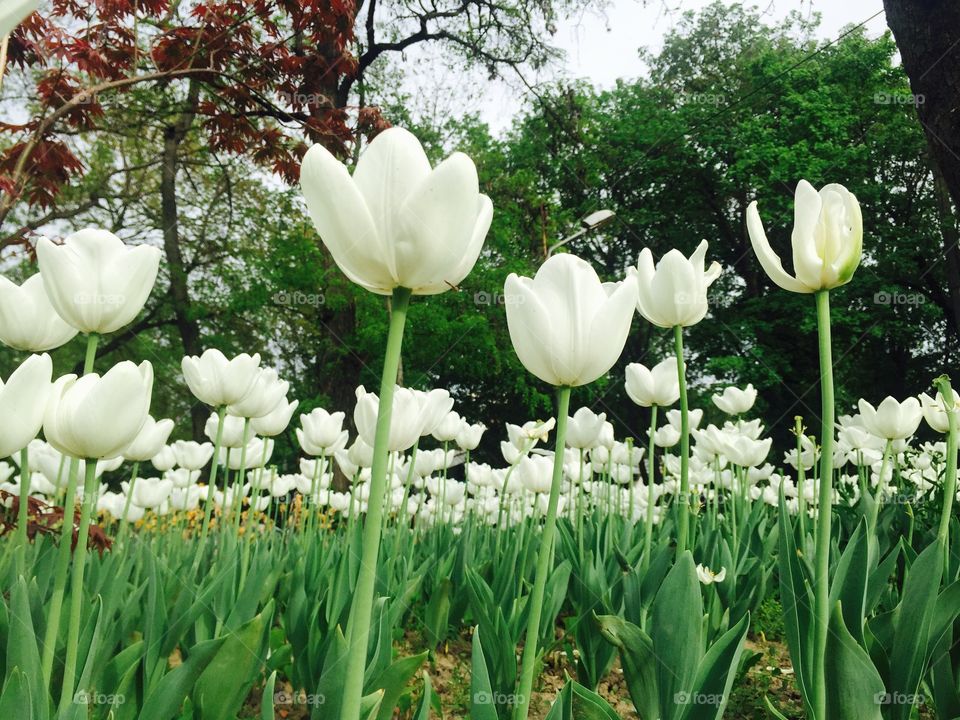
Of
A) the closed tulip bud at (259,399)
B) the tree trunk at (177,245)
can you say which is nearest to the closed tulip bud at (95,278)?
the closed tulip bud at (259,399)

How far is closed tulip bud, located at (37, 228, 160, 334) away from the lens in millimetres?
1148

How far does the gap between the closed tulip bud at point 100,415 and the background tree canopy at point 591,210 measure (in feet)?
25.2

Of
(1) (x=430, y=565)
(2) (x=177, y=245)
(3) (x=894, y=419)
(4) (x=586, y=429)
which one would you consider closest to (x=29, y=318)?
(4) (x=586, y=429)

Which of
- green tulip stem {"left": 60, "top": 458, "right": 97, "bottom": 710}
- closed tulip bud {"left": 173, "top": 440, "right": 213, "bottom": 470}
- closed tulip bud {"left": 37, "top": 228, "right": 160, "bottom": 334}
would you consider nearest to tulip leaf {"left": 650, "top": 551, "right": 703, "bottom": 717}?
green tulip stem {"left": 60, "top": 458, "right": 97, "bottom": 710}

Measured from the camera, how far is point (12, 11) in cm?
40

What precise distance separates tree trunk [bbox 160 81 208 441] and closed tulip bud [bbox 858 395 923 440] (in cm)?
961

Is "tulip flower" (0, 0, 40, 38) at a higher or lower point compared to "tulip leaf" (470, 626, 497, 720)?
higher

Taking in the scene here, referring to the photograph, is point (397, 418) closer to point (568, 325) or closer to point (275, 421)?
point (568, 325)

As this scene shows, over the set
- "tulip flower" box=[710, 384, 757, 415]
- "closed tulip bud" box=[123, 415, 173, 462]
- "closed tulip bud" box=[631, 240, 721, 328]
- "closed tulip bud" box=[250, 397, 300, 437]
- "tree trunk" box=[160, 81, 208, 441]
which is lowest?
"closed tulip bud" box=[123, 415, 173, 462]

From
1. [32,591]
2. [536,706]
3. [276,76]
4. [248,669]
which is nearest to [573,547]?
[536,706]

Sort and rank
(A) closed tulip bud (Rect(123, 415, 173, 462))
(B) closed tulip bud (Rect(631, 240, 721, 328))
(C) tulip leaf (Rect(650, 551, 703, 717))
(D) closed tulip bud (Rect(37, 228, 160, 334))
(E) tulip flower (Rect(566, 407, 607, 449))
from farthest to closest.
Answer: (E) tulip flower (Rect(566, 407, 607, 449)), (A) closed tulip bud (Rect(123, 415, 173, 462)), (B) closed tulip bud (Rect(631, 240, 721, 328)), (C) tulip leaf (Rect(650, 551, 703, 717)), (D) closed tulip bud (Rect(37, 228, 160, 334))

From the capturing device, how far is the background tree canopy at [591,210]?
35.0 ft

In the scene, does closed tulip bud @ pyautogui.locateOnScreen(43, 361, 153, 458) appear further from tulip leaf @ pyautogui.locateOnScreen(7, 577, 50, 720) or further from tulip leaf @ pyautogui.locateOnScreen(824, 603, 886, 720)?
tulip leaf @ pyautogui.locateOnScreen(824, 603, 886, 720)

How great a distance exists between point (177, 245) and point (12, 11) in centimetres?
1355
